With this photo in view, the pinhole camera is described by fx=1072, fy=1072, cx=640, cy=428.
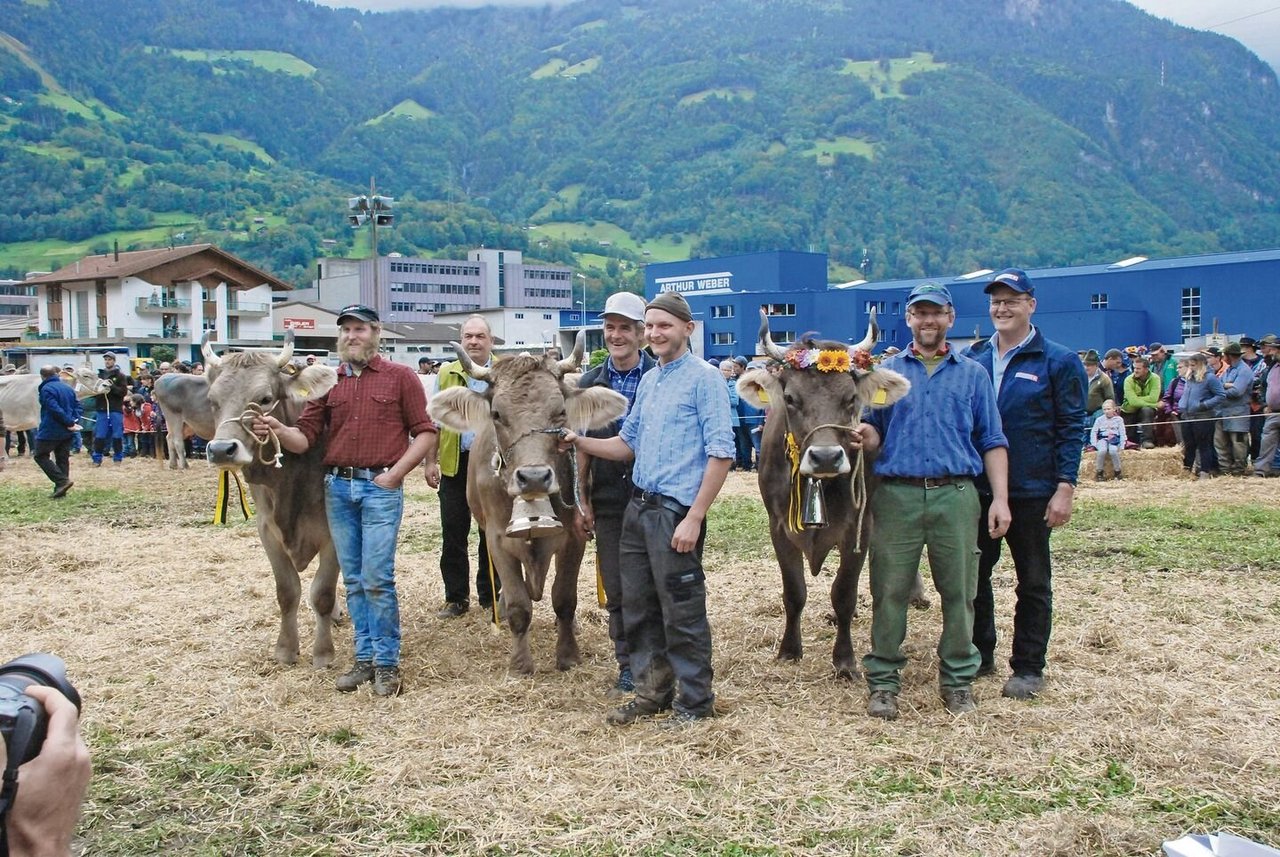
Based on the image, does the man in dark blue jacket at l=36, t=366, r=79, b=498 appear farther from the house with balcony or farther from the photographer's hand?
the house with balcony

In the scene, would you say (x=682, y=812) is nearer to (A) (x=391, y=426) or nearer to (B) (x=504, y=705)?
(B) (x=504, y=705)

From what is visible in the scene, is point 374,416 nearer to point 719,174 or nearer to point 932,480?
point 932,480

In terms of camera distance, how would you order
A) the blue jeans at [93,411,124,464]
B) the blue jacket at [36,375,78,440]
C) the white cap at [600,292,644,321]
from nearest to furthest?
the white cap at [600,292,644,321] < the blue jacket at [36,375,78,440] < the blue jeans at [93,411,124,464]

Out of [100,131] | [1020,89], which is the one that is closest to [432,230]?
[100,131]

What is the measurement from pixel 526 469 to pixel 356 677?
6.16 feet

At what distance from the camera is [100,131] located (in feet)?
513

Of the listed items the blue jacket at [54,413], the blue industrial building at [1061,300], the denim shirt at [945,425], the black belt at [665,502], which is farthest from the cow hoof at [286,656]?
the blue industrial building at [1061,300]

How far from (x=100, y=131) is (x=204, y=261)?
112 meters

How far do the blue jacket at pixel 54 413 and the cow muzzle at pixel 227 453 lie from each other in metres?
11.4

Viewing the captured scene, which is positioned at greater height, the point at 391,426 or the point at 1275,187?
the point at 1275,187

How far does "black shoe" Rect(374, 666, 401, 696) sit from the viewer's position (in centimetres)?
628

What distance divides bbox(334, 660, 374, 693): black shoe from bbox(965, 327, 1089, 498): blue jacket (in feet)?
12.5

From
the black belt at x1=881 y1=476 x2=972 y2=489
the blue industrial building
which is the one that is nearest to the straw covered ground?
the black belt at x1=881 y1=476 x2=972 y2=489

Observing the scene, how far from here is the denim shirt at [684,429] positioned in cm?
538
